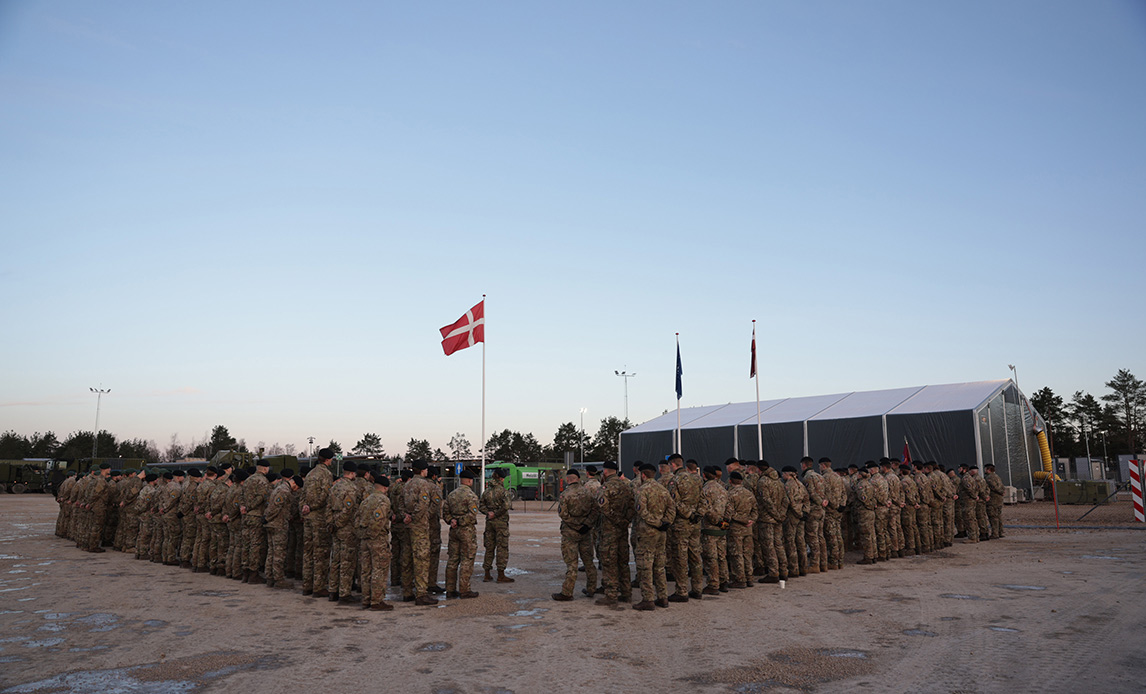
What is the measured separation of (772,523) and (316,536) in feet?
23.1

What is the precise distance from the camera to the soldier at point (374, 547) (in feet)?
31.6

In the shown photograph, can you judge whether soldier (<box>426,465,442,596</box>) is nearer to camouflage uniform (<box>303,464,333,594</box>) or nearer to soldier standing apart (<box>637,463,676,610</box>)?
camouflage uniform (<box>303,464,333,594</box>)

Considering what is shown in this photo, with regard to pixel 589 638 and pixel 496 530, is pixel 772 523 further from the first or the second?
pixel 589 638

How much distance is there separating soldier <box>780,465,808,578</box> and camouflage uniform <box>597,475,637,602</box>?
327 centimetres

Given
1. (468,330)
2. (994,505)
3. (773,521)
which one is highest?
(468,330)

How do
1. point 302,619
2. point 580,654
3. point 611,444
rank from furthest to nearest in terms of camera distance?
point 611,444, point 302,619, point 580,654

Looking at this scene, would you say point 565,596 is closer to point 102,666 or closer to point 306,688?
point 306,688

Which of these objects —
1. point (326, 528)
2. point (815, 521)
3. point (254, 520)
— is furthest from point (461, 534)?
point (815, 521)

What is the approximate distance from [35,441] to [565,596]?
319ft

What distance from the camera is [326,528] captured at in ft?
34.7

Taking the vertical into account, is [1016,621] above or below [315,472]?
below

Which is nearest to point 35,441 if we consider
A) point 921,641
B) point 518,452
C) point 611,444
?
point 518,452

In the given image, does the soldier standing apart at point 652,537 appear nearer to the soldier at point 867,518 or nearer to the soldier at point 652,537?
the soldier at point 652,537

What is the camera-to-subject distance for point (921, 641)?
7.59 meters
